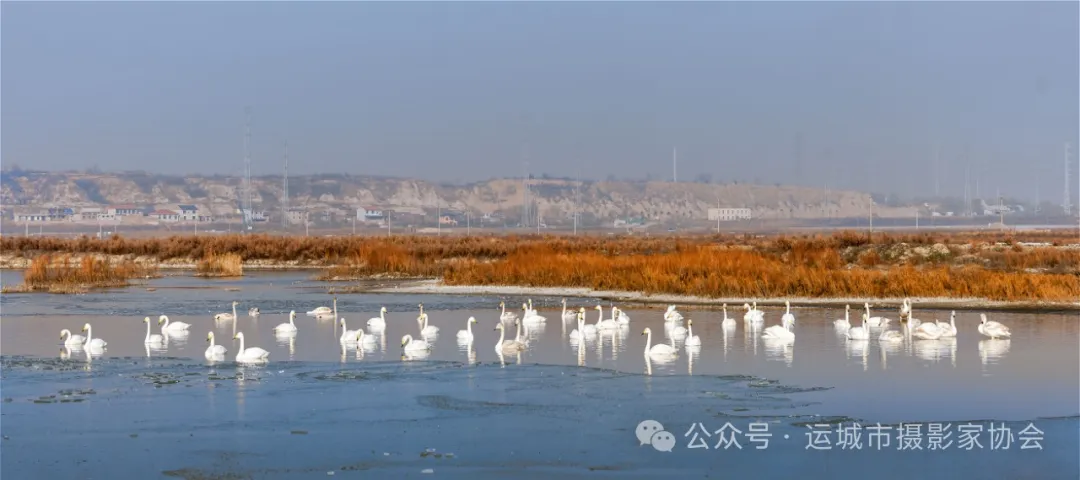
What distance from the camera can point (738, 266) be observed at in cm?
3184

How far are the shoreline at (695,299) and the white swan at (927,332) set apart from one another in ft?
20.2

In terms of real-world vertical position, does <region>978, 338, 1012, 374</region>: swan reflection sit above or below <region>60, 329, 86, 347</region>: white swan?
below

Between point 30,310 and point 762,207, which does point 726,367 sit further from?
point 762,207

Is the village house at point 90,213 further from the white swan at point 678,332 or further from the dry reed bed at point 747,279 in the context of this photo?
the white swan at point 678,332

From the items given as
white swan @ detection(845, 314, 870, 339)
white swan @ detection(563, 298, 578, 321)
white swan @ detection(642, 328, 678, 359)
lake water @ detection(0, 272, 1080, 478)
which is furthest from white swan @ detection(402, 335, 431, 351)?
white swan @ detection(845, 314, 870, 339)

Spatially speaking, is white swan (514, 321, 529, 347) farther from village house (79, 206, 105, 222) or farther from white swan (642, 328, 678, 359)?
village house (79, 206, 105, 222)

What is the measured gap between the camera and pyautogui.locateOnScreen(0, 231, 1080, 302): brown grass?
28.6 m

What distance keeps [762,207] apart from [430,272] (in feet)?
479

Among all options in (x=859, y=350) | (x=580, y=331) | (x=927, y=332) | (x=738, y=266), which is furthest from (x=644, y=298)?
(x=859, y=350)

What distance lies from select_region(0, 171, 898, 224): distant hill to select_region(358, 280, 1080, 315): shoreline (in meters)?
127

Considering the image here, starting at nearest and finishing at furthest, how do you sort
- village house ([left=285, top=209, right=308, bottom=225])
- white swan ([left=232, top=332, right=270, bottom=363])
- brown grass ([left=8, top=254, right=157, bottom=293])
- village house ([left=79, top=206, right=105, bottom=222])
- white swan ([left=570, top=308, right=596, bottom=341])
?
white swan ([left=232, top=332, right=270, bottom=363]) → white swan ([left=570, top=308, right=596, bottom=341]) → brown grass ([left=8, top=254, right=157, bottom=293]) → village house ([left=285, top=209, right=308, bottom=225]) → village house ([left=79, top=206, right=105, bottom=222])

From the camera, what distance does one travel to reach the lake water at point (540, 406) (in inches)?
434

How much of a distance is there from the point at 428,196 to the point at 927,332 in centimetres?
16325

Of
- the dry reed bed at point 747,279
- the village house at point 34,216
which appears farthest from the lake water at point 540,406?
the village house at point 34,216
